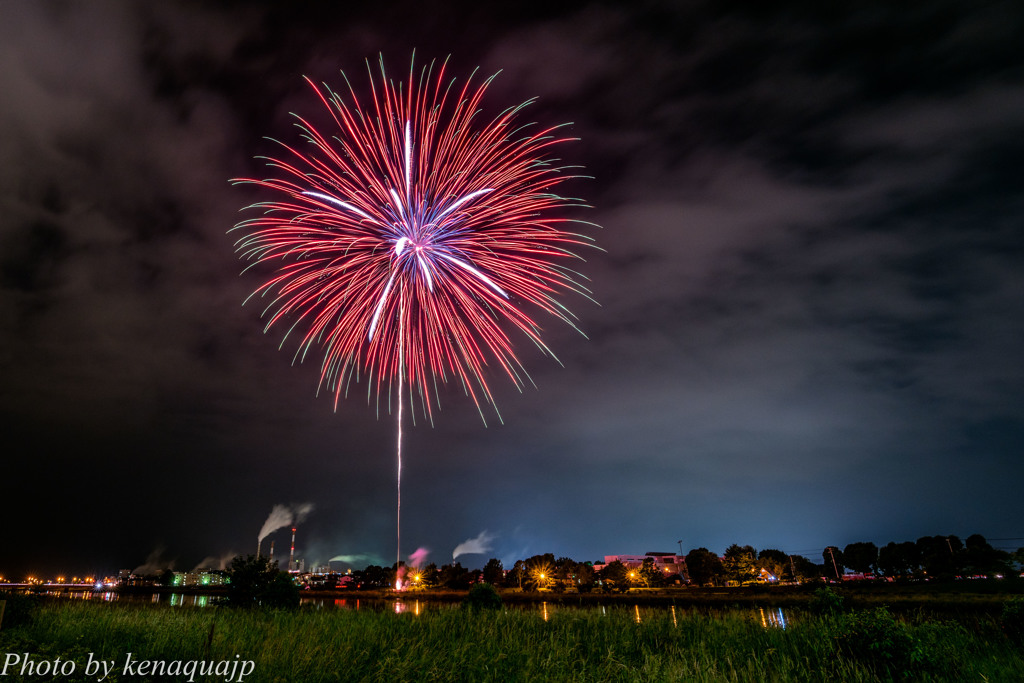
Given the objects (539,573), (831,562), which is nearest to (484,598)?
(539,573)

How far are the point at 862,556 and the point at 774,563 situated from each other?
28336 millimetres

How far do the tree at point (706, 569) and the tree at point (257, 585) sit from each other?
114 meters

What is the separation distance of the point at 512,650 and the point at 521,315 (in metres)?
10.7

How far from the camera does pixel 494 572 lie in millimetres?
123938

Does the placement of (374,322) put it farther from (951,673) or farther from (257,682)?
(951,673)

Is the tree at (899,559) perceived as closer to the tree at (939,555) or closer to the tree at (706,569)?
the tree at (939,555)

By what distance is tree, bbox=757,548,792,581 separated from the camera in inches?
4934

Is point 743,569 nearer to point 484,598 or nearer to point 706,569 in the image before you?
point 706,569

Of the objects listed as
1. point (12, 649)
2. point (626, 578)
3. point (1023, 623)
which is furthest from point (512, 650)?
point (626, 578)

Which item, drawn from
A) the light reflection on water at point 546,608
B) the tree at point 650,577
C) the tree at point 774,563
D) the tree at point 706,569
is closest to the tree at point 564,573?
the tree at point 650,577

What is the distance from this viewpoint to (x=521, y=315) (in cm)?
1873

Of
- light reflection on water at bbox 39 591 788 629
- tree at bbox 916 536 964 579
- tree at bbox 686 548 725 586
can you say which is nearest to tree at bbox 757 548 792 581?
tree at bbox 686 548 725 586

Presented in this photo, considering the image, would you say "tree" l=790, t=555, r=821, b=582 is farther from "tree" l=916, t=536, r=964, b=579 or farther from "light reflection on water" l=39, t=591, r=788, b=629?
"light reflection on water" l=39, t=591, r=788, b=629

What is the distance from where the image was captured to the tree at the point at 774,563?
411 feet
